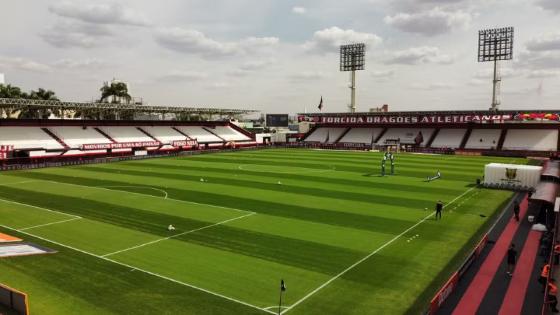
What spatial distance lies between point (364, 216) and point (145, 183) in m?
24.6

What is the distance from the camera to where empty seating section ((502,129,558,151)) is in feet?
257

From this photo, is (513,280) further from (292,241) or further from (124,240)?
(124,240)

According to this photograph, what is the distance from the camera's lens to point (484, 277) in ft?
62.7

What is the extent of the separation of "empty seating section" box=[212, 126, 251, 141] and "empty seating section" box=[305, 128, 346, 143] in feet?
57.3

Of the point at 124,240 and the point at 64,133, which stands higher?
the point at 64,133

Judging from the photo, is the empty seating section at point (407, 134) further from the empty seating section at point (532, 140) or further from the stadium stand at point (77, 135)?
the stadium stand at point (77, 135)

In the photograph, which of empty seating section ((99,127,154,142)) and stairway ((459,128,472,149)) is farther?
stairway ((459,128,472,149))

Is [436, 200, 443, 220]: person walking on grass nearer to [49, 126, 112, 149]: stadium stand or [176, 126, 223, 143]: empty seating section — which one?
[49, 126, 112, 149]: stadium stand

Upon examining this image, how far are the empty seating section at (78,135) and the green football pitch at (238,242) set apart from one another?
29441mm

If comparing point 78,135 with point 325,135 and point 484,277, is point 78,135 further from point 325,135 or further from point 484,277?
point 484,277

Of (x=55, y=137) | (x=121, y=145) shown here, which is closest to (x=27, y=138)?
(x=55, y=137)

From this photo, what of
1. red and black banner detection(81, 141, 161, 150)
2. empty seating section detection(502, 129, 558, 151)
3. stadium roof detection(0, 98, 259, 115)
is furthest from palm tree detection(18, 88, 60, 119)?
empty seating section detection(502, 129, 558, 151)

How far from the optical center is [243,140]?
105 metres

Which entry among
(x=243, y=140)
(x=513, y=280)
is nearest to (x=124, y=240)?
(x=513, y=280)
